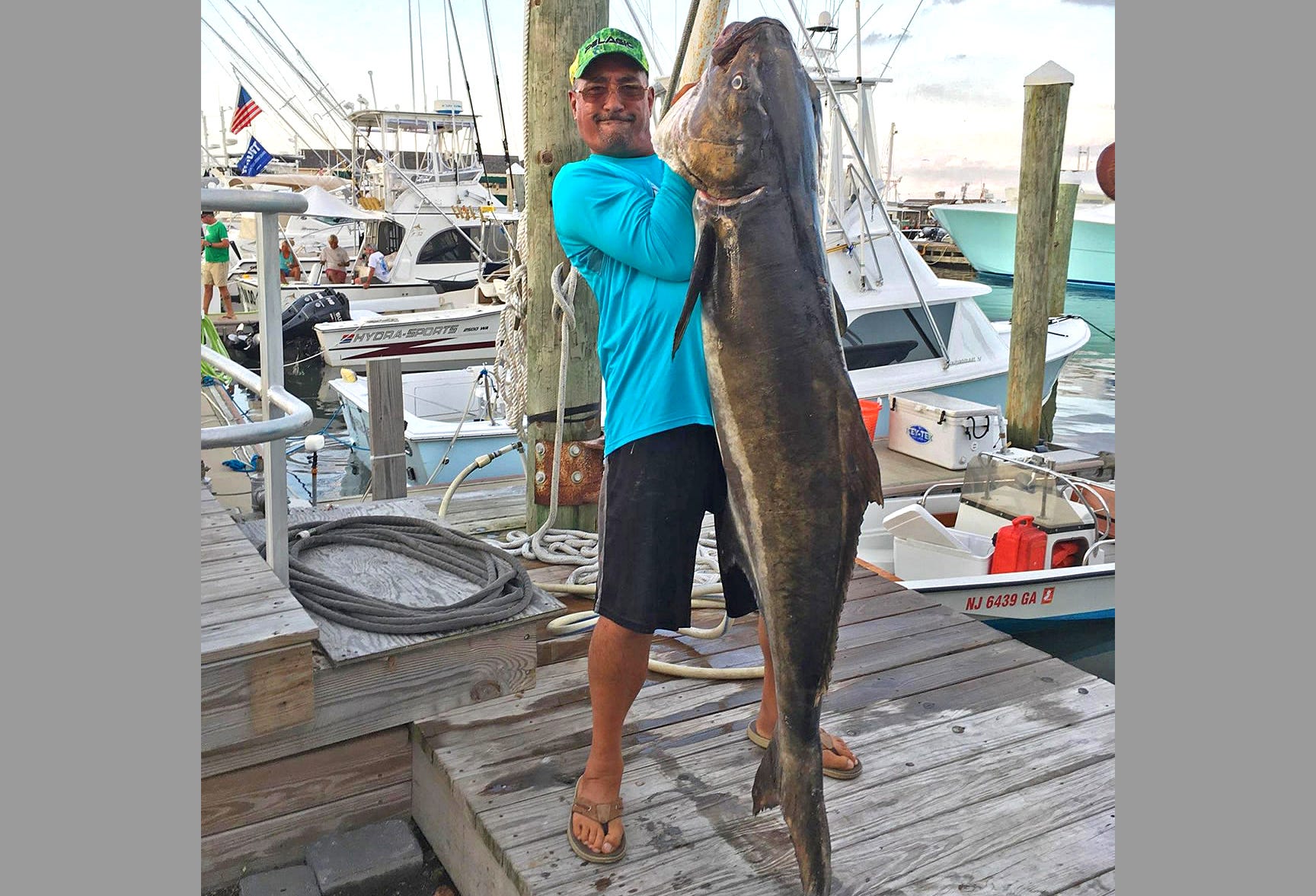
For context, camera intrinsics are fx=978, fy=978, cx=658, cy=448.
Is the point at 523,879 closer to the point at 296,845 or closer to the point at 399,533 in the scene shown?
the point at 296,845

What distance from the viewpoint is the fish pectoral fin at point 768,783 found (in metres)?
2.31

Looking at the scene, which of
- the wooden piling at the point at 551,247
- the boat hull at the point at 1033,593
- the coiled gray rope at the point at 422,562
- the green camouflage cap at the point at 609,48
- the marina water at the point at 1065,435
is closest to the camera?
the green camouflage cap at the point at 609,48

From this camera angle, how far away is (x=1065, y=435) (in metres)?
17.7

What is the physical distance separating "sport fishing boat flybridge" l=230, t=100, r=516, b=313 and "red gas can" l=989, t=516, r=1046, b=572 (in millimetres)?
16466

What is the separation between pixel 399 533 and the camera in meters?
3.82

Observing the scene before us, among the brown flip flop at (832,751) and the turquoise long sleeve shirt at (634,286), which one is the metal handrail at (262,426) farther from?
the brown flip flop at (832,751)

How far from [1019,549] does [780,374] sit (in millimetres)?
5396

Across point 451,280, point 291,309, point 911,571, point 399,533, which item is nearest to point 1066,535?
point 911,571

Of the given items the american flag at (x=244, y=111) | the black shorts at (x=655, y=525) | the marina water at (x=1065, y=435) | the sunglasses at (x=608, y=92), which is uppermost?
the american flag at (x=244, y=111)

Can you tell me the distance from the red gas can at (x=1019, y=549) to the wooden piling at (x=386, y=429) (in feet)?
13.7

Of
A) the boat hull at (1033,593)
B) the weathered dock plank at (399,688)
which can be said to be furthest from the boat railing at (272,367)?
the boat hull at (1033,593)

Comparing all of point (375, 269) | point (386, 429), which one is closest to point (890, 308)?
point (386, 429)

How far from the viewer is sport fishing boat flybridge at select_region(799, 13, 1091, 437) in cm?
1186

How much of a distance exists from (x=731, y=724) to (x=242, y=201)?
217cm
